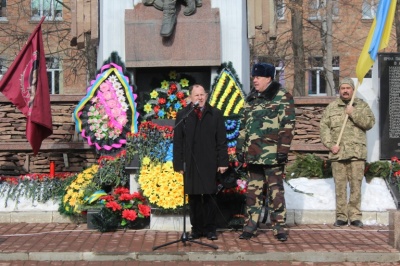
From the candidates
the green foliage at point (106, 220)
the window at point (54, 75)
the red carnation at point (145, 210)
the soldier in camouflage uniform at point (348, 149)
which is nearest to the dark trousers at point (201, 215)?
the red carnation at point (145, 210)

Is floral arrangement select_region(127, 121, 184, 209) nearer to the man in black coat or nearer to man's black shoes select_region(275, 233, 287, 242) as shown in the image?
the man in black coat

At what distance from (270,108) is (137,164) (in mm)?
2245

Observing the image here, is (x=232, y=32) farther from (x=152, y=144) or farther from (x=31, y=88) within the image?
(x=31, y=88)

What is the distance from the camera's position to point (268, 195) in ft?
33.5

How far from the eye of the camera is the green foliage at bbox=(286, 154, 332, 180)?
12.9m

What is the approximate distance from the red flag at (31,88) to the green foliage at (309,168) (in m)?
3.82

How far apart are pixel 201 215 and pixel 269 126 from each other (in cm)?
136

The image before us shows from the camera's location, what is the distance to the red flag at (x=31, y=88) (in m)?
12.2

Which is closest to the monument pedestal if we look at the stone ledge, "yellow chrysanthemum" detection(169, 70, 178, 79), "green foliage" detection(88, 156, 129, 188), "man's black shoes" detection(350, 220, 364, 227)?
"man's black shoes" detection(350, 220, 364, 227)

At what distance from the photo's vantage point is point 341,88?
11680mm

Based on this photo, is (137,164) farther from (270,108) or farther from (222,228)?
(270,108)

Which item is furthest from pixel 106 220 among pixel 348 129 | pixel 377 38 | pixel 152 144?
pixel 377 38

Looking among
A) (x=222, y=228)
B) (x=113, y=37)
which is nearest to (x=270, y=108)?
(x=222, y=228)

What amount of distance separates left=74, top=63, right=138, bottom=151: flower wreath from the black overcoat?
2579mm
